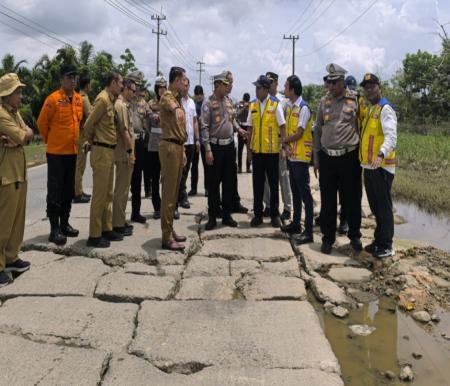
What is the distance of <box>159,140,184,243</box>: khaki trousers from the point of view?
450cm

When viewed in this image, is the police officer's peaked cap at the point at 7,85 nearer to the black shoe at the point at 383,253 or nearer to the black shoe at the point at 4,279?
the black shoe at the point at 4,279

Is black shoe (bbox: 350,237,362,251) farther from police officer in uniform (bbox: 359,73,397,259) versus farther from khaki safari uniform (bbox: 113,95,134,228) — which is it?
khaki safari uniform (bbox: 113,95,134,228)

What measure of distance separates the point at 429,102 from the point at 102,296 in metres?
37.8

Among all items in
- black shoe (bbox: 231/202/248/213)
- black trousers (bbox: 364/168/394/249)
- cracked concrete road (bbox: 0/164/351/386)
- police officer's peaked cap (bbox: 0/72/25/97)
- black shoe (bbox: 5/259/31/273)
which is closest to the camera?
cracked concrete road (bbox: 0/164/351/386)

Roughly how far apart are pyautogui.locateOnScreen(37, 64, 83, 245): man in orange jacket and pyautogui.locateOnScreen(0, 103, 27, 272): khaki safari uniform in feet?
2.45

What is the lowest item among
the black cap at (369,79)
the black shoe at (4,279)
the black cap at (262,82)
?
the black shoe at (4,279)

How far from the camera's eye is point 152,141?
6.23 metres

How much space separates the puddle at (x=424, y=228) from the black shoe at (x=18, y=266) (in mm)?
4530

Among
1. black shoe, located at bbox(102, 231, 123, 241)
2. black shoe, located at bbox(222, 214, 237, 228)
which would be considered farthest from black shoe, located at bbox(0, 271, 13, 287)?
black shoe, located at bbox(222, 214, 237, 228)

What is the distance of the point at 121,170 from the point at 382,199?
274 cm

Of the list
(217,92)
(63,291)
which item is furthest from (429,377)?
(217,92)

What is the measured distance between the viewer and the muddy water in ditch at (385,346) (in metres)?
2.78

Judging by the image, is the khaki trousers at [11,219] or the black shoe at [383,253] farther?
the black shoe at [383,253]

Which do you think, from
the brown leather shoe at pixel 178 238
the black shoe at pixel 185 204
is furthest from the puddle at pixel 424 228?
the brown leather shoe at pixel 178 238
